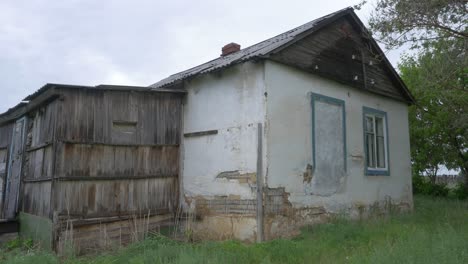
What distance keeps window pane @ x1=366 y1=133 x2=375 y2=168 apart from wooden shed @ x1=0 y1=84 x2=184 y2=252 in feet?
17.7

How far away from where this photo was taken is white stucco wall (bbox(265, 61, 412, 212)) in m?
8.39

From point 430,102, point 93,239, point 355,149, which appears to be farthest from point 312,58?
point 430,102

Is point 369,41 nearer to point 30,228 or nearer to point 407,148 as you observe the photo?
point 407,148

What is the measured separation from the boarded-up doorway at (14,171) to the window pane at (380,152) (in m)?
10.1

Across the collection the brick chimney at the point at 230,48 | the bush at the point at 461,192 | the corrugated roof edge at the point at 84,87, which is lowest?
the bush at the point at 461,192

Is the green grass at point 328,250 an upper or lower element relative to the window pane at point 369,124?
lower

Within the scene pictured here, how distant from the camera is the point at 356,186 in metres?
10.3

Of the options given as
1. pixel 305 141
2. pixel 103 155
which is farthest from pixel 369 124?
pixel 103 155

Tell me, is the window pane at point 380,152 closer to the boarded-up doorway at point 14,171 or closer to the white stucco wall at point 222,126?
the white stucco wall at point 222,126

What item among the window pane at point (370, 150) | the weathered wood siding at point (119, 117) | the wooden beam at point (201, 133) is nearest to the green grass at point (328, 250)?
the weathered wood siding at point (119, 117)

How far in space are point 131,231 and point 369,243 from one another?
16.8 feet

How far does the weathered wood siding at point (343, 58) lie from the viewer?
930 centimetres

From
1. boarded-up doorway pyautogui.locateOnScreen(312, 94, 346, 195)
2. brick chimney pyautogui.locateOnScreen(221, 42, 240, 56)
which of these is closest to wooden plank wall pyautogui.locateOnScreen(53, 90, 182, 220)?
boarded-up doorway pyautogui.locateOnScreen(312, 94, 346, 195)

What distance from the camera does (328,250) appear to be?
6.62m
